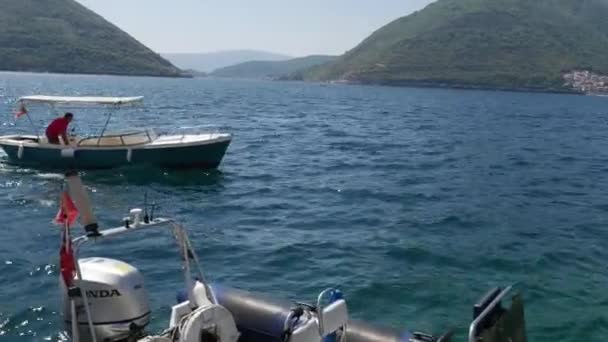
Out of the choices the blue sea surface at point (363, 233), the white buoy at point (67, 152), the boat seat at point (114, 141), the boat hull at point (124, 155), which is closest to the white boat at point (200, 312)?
the blue sea surface at point (363, 233)

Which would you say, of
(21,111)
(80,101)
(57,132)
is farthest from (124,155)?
(21,111)

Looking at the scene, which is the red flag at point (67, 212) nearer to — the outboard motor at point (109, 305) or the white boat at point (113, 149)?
the outboard motor at point (109, 305)

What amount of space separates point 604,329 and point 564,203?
12.7 metres

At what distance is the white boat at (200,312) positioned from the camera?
22.8 ft

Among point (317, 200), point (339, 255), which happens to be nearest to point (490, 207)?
point (317, 200)

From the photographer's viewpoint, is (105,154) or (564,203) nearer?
(564,203)

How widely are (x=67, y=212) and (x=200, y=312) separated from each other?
1767 millimetres

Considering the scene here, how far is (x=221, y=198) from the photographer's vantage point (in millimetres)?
23406

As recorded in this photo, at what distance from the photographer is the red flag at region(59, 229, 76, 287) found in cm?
667

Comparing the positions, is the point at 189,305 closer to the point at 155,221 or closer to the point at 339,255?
the point at 155,221

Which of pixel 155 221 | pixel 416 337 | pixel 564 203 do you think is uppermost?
pixel 155 221

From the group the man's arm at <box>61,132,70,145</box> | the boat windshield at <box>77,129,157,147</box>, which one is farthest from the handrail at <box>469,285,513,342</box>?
the man's arm at <box>61,132,70,145</box>

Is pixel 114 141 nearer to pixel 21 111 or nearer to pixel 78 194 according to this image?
pixel 21 111

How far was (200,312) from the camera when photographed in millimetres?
6973
